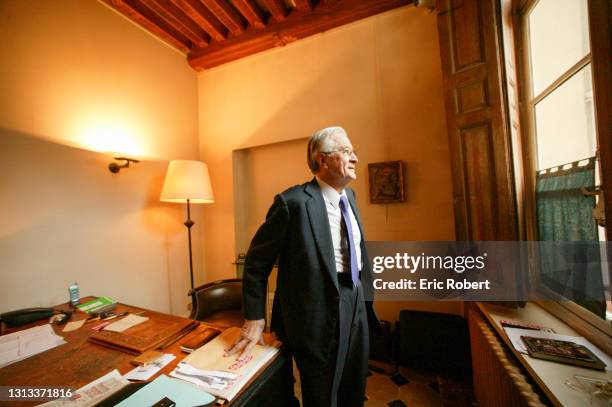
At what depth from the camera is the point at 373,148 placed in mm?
2119

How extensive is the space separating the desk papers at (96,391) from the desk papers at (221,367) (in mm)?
178

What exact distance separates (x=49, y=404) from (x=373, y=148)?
2.34 metres

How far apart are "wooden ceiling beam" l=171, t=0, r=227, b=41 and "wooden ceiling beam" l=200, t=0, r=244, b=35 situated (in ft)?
0.33

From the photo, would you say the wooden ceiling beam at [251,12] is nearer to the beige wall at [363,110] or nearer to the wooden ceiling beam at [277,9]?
the wooden ceiling beam at [277,9]

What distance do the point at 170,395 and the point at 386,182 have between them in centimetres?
196

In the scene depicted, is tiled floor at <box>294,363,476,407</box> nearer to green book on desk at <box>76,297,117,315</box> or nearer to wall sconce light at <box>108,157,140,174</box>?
green book on desk at <box>76,297,117,315</box>

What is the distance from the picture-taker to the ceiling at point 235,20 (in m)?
2.09

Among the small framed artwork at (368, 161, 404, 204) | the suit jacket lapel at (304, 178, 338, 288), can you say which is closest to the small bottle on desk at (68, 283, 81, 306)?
the suit jacket lapel at (304, 178, 338, 288)

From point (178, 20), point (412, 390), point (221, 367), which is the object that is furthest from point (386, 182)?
point (178, 20)

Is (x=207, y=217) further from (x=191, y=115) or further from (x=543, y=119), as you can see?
(x=543, y=119)

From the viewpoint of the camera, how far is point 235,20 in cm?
234

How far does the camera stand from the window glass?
1057 millimetres

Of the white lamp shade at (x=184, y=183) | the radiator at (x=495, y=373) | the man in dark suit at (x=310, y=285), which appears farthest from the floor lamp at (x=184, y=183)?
the radiator at (x=495, y=373)

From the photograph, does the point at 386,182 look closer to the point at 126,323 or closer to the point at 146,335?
the point at 146,335
